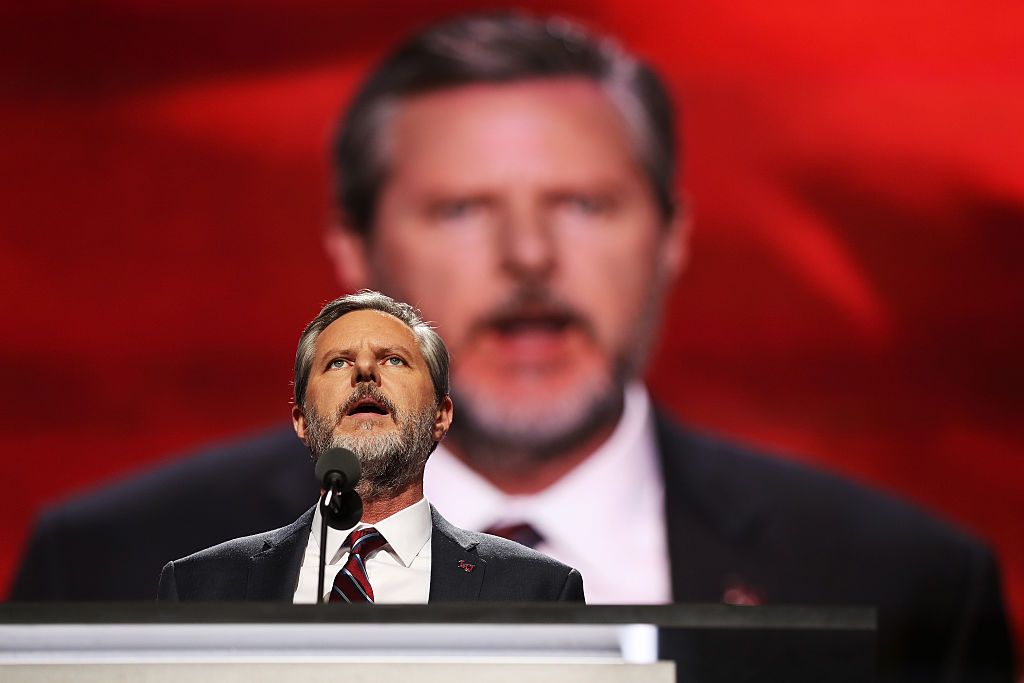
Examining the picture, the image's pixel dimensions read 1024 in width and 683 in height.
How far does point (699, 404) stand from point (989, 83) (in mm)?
1238

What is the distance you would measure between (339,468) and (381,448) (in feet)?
0.63

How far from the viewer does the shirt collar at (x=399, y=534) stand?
175cm

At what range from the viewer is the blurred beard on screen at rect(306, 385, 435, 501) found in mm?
1743

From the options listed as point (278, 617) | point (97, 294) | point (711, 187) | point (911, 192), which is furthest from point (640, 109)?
point (278, 617)

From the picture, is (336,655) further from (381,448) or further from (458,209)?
(458,209)

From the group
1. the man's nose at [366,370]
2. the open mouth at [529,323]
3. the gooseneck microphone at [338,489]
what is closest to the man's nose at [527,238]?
the open mouth at [529,323]

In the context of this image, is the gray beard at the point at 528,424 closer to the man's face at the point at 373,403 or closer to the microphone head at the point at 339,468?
the man's face at the point at 373,403

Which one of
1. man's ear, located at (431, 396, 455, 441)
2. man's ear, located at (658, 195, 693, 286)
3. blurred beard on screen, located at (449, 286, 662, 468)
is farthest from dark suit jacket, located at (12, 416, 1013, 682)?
man's ear, located at (431, 396, 455, 441)

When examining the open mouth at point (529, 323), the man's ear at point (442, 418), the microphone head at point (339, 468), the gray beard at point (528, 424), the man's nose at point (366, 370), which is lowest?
the gray beard at point (528, 424)

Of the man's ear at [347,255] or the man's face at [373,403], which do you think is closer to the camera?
the man's face at [373,403]

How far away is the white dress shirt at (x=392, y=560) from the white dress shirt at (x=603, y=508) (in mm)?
2066

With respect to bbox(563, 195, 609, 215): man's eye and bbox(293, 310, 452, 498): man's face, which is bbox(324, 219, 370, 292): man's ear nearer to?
bbox(563, 195, 609, 215): man's eye

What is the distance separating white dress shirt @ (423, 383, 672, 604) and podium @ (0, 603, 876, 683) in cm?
241

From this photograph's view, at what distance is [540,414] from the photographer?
4.03 meters
